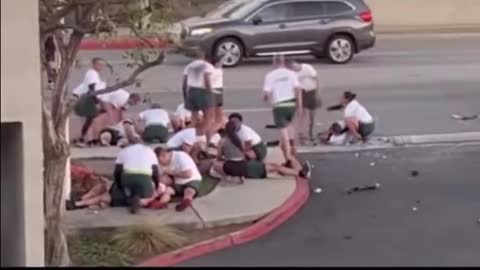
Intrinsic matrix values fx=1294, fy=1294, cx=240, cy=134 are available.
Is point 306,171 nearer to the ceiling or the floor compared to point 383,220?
nearer to the ceiling

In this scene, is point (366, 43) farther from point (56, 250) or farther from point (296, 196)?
point (56, 250)

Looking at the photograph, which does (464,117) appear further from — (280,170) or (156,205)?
(156,205)

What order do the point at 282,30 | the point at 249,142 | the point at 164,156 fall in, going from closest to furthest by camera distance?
the point at 164,156
the point at 249,142
the point at 282,30

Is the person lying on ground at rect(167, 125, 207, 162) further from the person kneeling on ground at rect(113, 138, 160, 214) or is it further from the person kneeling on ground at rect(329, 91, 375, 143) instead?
the person kneeling on ground at rect(329, 91, 375, 143)

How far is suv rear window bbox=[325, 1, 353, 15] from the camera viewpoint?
103 ft

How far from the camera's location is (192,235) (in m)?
13.9

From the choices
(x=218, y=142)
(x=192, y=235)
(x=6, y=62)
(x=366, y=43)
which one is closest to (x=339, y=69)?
(x=366, y=43)

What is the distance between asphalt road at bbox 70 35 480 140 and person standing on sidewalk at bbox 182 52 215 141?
72.9 inches

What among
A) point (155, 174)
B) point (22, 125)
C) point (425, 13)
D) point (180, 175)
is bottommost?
point (180, 175)

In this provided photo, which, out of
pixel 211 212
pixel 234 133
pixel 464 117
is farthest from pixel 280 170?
pixel 464 117

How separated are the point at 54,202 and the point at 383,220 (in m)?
4.30

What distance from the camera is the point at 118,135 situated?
62.4ft

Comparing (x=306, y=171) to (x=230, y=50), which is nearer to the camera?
(x=306, y=171)

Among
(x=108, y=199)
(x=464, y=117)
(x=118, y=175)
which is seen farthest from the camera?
(x=464, y=117)
